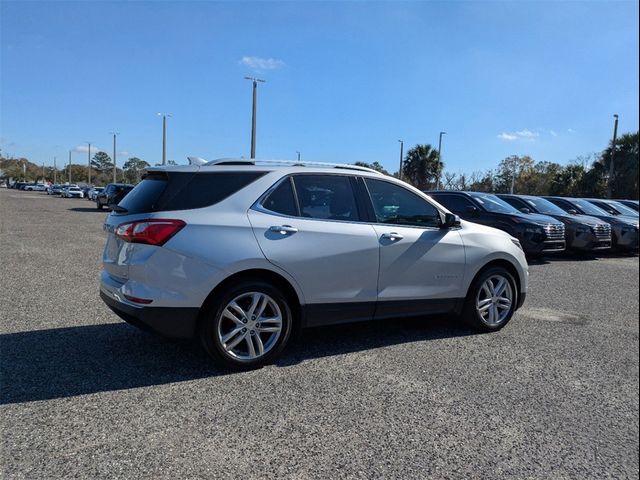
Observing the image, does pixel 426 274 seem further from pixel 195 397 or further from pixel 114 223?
pixel 114 223

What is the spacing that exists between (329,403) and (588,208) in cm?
1484

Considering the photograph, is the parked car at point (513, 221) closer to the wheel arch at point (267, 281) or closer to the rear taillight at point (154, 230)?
the wheel arch at point (267, 281)

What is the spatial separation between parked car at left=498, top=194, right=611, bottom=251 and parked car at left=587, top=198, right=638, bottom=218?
3.24 metres

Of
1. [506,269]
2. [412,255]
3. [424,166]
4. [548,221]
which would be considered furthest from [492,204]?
[424,166]

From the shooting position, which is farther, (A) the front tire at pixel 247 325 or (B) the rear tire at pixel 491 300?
(B) the rear tire at pixel 491 300

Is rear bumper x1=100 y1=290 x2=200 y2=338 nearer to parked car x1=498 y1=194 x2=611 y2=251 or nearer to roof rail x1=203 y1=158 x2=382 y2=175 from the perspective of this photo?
roof rail x1=203 y1=158 x2=382 y2=175

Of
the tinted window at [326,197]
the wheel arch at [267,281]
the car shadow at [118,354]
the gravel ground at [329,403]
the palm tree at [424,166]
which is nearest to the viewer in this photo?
the gravel ground at [329,403]

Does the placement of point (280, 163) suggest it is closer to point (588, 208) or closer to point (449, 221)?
point (449, 221)

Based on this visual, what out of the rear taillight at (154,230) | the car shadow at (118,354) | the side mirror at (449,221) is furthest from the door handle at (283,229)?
the side mirror at (449,221)

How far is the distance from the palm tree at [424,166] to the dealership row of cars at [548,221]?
34.6 m

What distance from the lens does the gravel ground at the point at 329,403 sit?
281 cm

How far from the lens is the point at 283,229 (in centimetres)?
421

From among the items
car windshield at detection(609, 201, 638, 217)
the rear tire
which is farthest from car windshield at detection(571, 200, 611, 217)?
the rear tire

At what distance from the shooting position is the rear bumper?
12.6 ft
